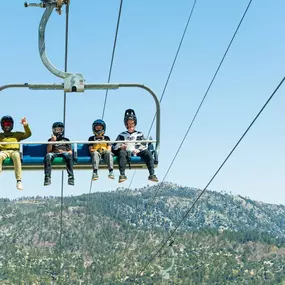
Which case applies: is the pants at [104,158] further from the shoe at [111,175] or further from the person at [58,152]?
the person at [58,152]

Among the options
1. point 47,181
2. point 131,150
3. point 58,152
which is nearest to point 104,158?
point 131,150

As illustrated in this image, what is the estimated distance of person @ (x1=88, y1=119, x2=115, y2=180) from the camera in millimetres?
13445

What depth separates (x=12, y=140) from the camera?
44.5ft

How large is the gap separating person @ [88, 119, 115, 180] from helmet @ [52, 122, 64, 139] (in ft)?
1.70

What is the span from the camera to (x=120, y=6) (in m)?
13.3

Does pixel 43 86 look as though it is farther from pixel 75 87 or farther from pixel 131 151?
pixel 131 151

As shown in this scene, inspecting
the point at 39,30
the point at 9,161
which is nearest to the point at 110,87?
the point at 39,30

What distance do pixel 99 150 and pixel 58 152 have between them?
699 millimetres

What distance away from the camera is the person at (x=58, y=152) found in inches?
529

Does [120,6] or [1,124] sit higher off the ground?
[120,6]

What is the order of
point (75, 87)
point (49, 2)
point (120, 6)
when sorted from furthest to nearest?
1. point (120, 6)
2. point (75, 87)
3. point (49, 2)

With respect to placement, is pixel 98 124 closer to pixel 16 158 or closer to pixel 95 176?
pixel 95 176

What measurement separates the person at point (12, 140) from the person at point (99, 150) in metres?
1.12

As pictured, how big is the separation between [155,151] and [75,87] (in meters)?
2.49
